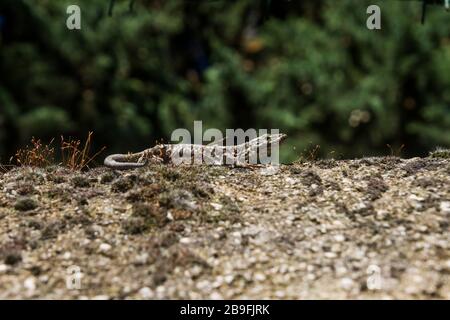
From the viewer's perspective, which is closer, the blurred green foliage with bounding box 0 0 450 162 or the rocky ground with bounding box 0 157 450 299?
the rocky ground with bounding box 0 157 450 299

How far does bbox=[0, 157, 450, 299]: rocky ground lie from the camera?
345 inches

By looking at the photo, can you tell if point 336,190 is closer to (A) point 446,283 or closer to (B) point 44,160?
(A) point 446,283

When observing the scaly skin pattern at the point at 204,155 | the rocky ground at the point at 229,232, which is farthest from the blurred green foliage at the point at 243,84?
the rocky ground at the point at 229,232

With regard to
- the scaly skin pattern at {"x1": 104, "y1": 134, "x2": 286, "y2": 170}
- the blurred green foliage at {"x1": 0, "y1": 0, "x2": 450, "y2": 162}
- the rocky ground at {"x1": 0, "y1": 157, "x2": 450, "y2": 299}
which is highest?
the blurred green foliage at {"x1": 0, "y1": 0, "x2": 450, "y2": 162}

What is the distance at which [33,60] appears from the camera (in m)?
31.8

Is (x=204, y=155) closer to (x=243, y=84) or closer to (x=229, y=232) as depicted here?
(x=229, y=232)

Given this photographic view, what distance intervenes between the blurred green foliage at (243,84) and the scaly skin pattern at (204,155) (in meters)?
17.3

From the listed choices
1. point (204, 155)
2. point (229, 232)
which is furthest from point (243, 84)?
point (229, 232)

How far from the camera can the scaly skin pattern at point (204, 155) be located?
1259cm

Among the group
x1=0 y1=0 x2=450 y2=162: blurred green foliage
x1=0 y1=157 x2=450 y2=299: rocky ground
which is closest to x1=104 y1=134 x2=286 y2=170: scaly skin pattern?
x1=0 y1=157 x2=450 y2=299: rocky ground

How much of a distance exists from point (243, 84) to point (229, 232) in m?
24.2

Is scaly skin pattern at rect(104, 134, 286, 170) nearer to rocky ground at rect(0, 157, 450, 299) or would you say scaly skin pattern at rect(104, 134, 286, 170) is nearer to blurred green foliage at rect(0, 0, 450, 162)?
rocky ground at rect(0, 157, 450, 299)

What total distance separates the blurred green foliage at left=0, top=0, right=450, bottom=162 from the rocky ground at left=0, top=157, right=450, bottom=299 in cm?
1874
